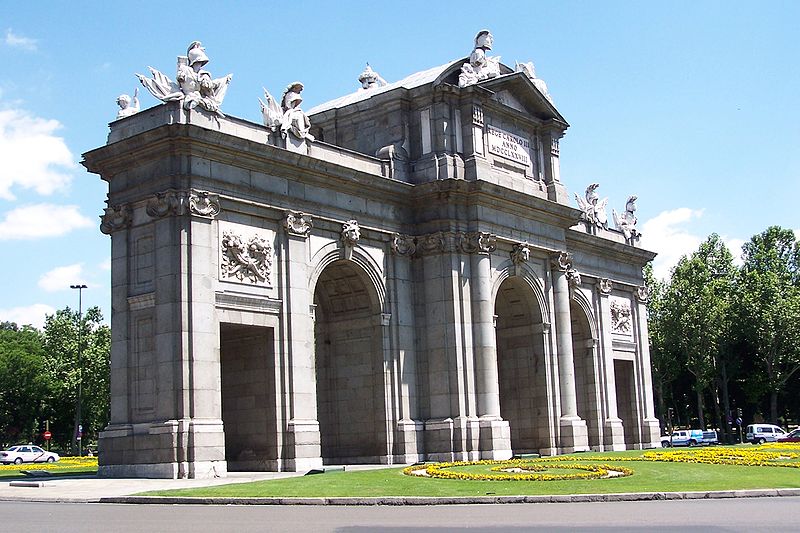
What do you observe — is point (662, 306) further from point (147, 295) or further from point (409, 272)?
point (147, 295)

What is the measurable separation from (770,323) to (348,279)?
2068 inches

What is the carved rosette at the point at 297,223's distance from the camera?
39969 millimetres

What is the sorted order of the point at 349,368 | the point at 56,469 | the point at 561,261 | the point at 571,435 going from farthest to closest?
the point at 561,261 → the point at 571,435 → the point at 56,469 → the point at 349,368

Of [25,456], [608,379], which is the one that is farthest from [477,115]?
[25,456]

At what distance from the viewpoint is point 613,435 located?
58.7m

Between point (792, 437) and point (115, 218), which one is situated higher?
point (115, 218)

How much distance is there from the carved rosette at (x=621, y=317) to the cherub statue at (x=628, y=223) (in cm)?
404

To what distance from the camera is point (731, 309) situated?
89000 millimetres

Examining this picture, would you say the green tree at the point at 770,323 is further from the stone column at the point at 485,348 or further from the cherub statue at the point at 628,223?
the stone column at the point at 485,348

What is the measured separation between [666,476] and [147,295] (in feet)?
61.2

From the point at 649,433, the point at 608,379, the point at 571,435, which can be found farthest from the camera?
the point at 649,433

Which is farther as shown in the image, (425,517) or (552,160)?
(552,160)

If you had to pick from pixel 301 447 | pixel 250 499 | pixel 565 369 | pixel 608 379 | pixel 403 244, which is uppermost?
pixel 403 244

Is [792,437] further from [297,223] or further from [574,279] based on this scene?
[297,223]
